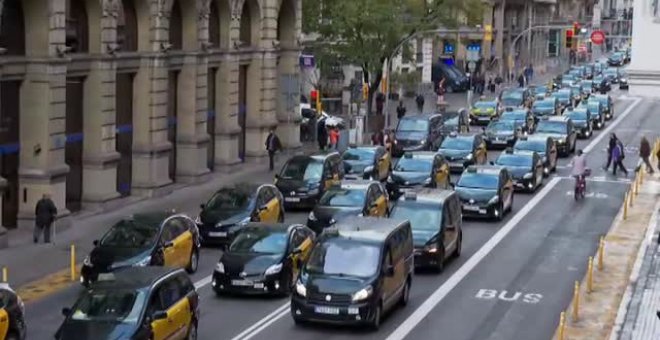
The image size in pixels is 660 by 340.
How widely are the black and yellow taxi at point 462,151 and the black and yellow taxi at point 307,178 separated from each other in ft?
28.8

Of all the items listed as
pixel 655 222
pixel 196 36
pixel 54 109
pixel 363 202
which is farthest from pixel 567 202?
pixel 54 109

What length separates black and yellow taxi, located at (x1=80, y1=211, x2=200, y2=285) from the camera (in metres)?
27.7

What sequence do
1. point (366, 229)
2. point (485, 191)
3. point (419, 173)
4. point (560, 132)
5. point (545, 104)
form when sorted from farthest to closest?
1. point (545, 104)
2. point (560, 132)
3. point (419, 173)
4. point (485, 191)
5. point (366, 229)

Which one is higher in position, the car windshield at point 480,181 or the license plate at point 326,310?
the car windshield at point 480,181

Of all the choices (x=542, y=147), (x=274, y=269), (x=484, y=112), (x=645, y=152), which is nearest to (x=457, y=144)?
(x=542, y=147)

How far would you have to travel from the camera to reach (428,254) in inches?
1195

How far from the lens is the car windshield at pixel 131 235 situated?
28359 mm

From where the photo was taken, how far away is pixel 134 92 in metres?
43.1

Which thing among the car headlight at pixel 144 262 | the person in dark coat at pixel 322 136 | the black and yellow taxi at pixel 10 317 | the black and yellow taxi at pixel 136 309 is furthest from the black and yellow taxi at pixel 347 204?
the person in dark coat at pixel 322 136

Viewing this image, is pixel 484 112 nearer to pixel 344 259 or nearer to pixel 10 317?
pixel 344 259

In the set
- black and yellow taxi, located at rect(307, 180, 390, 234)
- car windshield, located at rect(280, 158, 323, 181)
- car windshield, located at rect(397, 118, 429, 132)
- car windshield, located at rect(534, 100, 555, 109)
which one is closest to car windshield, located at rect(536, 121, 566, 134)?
car windshield, located at rect(397, 118, 429, 132)

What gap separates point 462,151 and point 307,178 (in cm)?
1177

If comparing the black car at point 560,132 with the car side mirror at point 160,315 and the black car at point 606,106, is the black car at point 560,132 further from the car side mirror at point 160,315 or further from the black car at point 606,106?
the car side mirror at point 160,315

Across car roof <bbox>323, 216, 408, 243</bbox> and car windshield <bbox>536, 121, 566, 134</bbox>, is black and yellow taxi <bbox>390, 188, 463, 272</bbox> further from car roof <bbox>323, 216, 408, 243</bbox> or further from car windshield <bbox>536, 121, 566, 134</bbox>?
car windshield <bbox>536, 121, 566, 134</bbox>
